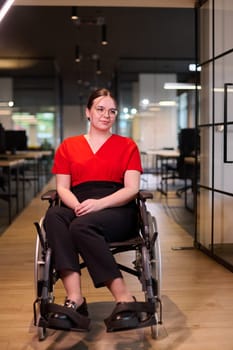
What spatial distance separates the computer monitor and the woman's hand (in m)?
5.22

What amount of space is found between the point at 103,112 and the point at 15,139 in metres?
5.20

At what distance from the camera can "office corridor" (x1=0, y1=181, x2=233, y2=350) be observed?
2.08m

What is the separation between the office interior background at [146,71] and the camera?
3.51 meters

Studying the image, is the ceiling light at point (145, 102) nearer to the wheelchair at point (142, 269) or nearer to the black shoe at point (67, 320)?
the wheelchair at point (142, 269)

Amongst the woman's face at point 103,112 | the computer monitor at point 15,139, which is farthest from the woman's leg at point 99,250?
the computer monitor at point 15,139

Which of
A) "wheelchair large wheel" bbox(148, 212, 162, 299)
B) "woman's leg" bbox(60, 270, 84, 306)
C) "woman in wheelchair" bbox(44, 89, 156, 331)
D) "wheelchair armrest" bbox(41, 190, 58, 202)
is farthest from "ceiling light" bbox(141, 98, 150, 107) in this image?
"woman's leg" bbox(60, 270, 84, 306)

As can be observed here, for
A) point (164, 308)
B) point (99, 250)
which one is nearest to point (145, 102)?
point (164, 308)

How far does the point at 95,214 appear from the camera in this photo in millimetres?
2146

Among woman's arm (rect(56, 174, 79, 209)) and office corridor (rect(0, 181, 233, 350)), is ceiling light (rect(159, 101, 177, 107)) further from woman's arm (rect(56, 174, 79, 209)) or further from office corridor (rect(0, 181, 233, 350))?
woman's arm (rect(56, 174, 79, 209))

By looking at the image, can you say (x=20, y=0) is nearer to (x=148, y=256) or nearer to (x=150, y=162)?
(x=148, y=256)

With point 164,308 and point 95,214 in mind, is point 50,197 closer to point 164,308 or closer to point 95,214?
point 95,214

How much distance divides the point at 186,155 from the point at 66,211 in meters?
4.16

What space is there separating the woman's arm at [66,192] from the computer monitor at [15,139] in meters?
5.01

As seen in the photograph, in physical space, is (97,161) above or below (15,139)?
below
